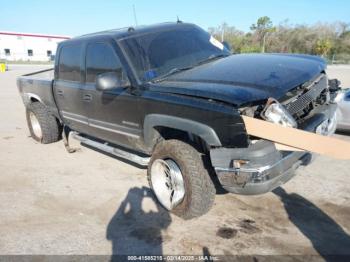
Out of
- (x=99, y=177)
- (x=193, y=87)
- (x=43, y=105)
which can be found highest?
(x=193, y=87)

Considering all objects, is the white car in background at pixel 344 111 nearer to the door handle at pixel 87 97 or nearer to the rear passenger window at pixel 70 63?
the door handle at pixel 87 97

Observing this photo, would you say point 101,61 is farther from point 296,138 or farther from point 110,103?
point 296,138

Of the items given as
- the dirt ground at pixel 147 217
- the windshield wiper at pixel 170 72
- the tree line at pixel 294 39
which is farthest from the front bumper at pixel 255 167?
the tree line at pixel 294 39

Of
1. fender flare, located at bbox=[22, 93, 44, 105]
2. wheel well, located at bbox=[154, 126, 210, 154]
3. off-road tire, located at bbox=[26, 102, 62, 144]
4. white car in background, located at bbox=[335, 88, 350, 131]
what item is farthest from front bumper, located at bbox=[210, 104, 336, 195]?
fender flare, located at bbox=[22, 93, 44, 105]

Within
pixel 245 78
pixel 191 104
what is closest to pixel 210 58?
pixel 245 78

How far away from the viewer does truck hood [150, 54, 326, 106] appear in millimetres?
3279

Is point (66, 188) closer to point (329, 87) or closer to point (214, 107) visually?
point (214, 107)

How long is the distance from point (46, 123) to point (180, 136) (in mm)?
3776

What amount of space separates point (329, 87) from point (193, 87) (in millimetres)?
2010

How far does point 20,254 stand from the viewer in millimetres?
3379

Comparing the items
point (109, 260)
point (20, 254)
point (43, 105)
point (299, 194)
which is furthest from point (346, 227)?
point (43, 105)

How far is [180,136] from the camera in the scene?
4.03 meters

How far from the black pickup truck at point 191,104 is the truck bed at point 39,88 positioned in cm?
78

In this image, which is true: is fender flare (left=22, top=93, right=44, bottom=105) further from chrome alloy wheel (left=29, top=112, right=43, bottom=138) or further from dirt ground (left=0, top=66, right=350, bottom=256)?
dirt ground (left=0, top=66, right=350, bottom=256)
